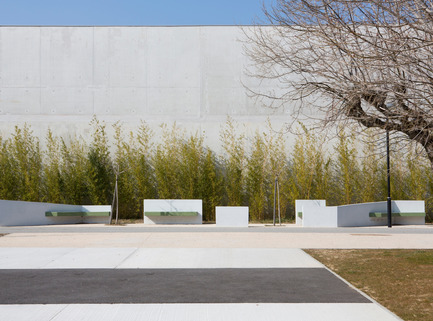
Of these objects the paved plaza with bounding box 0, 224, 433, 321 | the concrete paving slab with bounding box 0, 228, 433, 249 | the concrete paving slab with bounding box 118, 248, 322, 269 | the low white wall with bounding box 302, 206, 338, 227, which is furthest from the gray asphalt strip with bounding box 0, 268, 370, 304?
the low white wall with bounding box 302, 206, 338, 227

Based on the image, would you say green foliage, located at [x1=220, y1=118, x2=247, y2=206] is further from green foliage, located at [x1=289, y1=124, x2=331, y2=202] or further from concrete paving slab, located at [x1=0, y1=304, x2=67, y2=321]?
concrete paving slab, located at [x1=0, y1=304, x2=67, y2=321]

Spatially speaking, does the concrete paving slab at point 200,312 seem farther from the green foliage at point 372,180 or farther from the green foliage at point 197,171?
the green foliage at point 372,180

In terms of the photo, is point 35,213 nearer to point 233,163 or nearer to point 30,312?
point 233,163

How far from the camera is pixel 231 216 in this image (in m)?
17.4

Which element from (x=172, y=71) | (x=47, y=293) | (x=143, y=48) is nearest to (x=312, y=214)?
(x=172, y=71)

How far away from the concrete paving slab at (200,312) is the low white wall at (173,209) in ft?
40.4

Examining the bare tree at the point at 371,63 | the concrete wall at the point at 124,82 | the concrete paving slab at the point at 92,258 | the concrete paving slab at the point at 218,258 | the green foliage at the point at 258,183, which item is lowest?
the concrete paving slab at the point at 218,258

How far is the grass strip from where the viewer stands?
538cm

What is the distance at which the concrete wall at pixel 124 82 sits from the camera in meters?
21.2

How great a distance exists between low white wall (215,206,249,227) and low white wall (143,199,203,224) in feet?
2.46

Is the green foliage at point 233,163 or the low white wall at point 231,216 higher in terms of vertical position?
the green foliage at point 233,163

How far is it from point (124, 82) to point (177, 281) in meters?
15.7

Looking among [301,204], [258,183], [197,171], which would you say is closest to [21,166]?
[197,171]

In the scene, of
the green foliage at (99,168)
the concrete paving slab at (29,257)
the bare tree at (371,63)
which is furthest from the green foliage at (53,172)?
the bare tree at (371,63)
